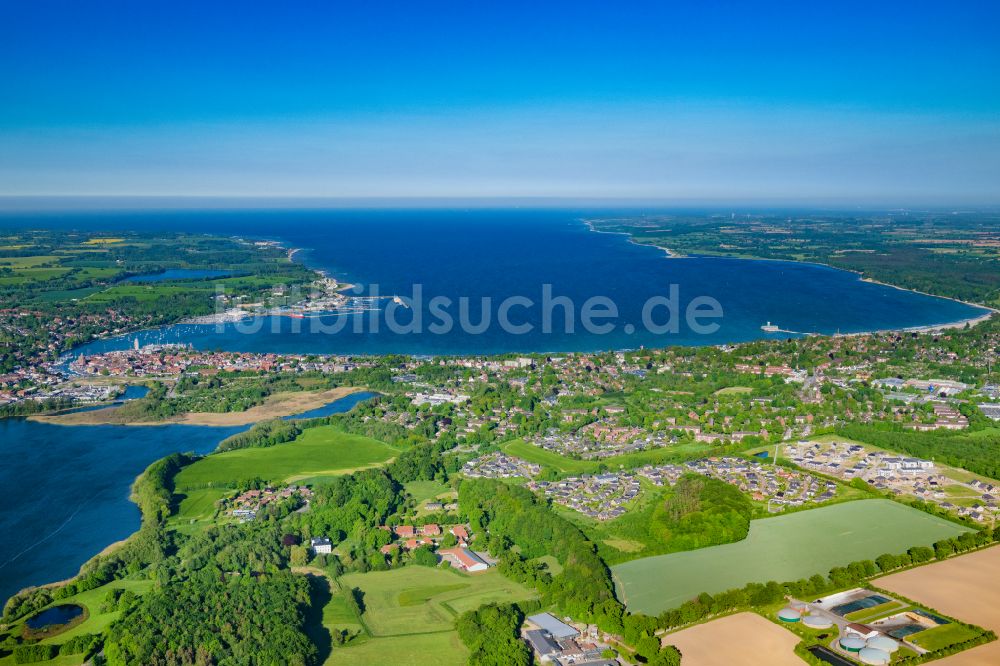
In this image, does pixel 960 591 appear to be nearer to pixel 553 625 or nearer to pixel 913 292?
pixel 553 625

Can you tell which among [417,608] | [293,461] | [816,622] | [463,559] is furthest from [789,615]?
[293,461]

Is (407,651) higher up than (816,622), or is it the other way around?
(816,622)

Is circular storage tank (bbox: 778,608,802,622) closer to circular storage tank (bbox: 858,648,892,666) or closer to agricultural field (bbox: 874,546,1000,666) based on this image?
circular storage tank (bbox: 858,648,892,666)

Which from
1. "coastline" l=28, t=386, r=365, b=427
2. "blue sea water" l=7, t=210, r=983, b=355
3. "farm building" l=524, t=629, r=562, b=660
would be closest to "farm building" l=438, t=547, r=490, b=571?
"farm building" l=524, t=629, r=562, b=660

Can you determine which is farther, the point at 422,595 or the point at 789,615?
the point at 422,595

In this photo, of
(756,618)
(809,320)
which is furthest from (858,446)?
(809,320)

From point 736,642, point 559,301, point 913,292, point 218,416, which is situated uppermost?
point 913,292

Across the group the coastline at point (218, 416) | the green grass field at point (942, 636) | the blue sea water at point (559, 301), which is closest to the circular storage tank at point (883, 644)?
the green grass field at point (942, 636)

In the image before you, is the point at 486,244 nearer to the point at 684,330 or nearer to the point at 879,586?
the point at 684,330
